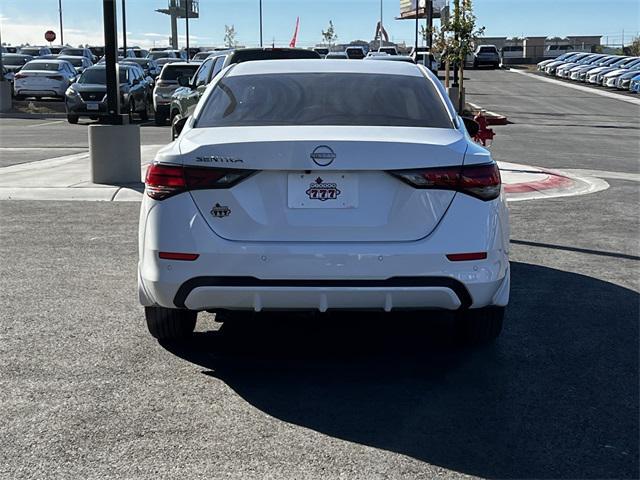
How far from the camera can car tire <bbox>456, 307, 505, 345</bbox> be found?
17.5ft

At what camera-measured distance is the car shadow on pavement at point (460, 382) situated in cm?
406

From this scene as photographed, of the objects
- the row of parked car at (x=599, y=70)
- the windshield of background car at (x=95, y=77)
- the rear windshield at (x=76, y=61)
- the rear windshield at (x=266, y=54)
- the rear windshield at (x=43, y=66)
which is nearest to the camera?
the rear windshield at (x=266, y=54)

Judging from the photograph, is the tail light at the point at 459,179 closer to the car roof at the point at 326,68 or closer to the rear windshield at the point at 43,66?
the car roof at the point at 326,68

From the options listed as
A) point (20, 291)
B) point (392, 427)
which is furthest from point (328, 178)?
point (20, 291)

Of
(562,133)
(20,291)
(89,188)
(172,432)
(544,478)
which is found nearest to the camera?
(544,478)

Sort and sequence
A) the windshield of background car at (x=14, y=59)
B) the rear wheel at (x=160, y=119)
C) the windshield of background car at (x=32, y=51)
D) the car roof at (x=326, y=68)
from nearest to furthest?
the car roof at (x=326, y=68) → the rear wheel at (x=160, y=119) → the windshield of background car at (x=14, y=59) → the windshield of background car at (x=32, y=51)

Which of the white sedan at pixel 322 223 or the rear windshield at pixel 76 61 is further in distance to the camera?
the rear windshield at pixel 76 61

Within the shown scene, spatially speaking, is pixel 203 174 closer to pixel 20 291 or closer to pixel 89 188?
pixel 20 291

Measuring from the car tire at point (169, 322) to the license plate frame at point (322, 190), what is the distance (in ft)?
3.62

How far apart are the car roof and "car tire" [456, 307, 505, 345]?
1650 millimetres

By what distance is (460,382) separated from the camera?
4926 mm

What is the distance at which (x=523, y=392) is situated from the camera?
4.77 meters

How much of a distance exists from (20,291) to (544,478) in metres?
4.32

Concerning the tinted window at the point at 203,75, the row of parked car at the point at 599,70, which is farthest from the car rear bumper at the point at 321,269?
the row of parked car at the point at 599,70
